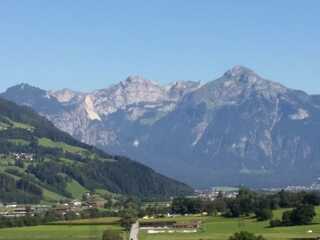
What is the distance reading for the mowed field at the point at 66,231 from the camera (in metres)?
140

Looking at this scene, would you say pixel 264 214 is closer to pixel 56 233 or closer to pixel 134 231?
pixel 134 231

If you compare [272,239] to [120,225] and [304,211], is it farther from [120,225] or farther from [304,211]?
[120,225]

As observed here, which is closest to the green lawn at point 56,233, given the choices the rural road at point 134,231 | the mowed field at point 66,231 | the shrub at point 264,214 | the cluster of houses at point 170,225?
the mowed field at point 66,231

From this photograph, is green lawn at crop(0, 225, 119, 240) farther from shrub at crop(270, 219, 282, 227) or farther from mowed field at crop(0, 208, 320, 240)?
shrub at crop(270, 219, 282, 227)

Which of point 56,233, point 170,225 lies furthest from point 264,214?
point 56,233

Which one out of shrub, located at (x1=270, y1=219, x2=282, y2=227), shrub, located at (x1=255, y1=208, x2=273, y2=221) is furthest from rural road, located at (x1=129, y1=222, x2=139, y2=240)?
shrub, located at (x1=270, y1=219, x2=282, y2=227)

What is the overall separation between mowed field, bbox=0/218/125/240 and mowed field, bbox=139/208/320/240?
8120 millimetres

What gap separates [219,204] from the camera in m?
196

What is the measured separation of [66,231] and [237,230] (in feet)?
87.7

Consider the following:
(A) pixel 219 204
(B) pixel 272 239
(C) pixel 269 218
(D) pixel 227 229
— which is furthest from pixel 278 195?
(B) pixel 272 239

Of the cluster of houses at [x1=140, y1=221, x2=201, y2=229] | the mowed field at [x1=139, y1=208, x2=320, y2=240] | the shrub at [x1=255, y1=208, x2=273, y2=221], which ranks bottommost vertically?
the mowed field at [x1=139, y1=208, x2=320, y2=240]

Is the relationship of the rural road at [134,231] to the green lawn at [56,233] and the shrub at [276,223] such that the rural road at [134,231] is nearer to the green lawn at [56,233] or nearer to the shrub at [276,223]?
the green lawn at [56,233]

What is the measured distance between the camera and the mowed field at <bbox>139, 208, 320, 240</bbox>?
13162 centimetres

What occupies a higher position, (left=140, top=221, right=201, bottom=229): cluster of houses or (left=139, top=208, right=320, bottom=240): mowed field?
(left=140, top=221, right=201, bottom=229): cluster of houses
